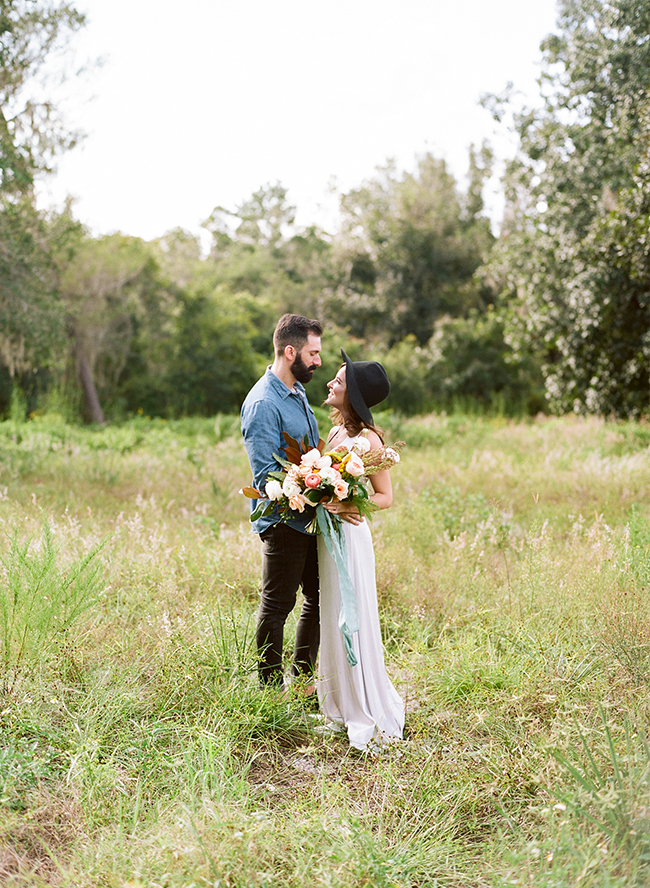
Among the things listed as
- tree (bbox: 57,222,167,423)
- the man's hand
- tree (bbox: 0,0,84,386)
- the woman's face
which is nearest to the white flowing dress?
the man's hand

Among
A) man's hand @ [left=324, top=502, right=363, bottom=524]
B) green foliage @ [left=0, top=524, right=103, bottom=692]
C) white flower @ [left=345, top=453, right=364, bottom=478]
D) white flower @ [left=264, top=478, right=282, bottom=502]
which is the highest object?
white flower @ [left=345, top=453, right=364, bottom=478]

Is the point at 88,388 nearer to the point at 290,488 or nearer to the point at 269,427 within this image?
the point at 269,427

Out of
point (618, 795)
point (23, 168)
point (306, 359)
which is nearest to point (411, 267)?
point (23, 168)

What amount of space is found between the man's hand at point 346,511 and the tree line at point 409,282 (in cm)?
763

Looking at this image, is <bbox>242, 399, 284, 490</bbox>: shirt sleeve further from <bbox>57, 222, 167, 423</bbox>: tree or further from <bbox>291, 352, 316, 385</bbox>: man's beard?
<bbox>57, 222, 167, 423</bbox>: tree

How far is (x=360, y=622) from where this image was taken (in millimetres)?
3584

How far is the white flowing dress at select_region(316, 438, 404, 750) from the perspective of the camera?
11.7 feet

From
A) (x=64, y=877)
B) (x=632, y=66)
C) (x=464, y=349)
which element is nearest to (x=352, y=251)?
(x=464, y=349)

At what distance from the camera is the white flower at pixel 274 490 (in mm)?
3340

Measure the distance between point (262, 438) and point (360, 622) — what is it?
1.10 metres

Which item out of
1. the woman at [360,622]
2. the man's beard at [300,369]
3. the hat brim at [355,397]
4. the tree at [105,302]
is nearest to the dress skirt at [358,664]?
the woman at [360,622]

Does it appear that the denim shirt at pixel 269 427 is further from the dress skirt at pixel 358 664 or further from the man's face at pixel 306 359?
the dress skirt at pixel 358 664

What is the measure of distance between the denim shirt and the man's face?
109 millimetres

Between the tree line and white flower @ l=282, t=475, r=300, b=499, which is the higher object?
the tree line
